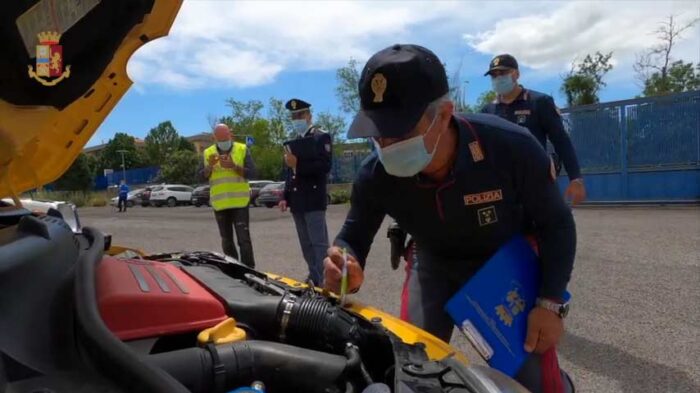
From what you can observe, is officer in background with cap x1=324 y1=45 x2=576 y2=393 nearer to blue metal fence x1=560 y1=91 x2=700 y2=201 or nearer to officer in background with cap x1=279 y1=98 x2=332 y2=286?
officer in background with cap x1=279 y1=98 x2=332 y2=286

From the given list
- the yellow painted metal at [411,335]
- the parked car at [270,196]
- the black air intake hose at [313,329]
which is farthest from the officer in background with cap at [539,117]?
the parked car at [270,196]

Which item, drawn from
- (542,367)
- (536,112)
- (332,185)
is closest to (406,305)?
(542,367)

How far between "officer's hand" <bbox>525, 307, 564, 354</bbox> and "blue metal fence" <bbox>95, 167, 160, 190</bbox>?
2125 inches

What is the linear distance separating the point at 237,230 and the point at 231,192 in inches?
16.5

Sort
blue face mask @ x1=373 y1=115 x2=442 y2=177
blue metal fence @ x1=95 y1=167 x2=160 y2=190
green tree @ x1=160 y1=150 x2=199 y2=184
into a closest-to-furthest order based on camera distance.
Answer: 1. blue face mask @ x1=373 y1=115 x2=442 y2=177
2. green tree @ x1=160 y1=150 x2=199 y2=184
3. blue metal fence @ x1=95 y1=167 x2=160 y2=190

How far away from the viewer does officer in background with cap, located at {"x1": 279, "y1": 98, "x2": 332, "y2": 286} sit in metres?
5.36

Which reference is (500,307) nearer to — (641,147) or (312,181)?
(312,181)

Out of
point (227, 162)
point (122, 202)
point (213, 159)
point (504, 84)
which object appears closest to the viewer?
point (504, 84)

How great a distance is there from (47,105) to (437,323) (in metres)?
1.71

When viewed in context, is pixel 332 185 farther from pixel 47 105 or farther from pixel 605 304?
pixel 47 105

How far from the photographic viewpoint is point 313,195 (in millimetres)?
5391

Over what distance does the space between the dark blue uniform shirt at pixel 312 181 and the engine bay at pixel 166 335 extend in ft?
11.4

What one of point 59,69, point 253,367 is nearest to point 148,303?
point 253,367

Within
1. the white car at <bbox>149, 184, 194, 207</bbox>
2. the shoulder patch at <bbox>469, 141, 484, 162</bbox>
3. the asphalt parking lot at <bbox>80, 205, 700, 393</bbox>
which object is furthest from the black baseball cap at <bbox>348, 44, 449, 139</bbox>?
the white car at <bbox>149, 184, 194, 207</bbox>
